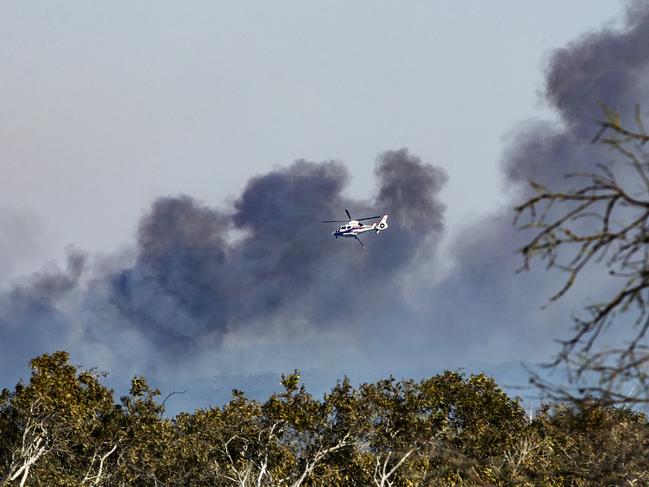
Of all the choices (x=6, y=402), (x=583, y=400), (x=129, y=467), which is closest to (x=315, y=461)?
(x=129, y=467)

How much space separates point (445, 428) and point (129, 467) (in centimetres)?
1648

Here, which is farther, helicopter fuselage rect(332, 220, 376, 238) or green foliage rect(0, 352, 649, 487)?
helicopter fuselage rect(332, 220, 376, 238)

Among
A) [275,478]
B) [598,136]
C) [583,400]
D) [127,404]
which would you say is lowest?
[583,400]

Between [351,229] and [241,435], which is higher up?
[351,229]

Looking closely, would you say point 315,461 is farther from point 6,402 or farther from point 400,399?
point 6,402

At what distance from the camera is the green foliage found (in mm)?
47000

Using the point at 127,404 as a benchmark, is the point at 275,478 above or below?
below

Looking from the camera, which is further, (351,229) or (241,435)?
(351,229)

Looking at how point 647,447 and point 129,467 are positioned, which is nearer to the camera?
point 647,447

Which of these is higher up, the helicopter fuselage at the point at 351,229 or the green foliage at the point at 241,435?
the helicopter fuselage at the point at 351,229

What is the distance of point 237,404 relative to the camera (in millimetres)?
49562

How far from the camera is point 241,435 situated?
48469 mm

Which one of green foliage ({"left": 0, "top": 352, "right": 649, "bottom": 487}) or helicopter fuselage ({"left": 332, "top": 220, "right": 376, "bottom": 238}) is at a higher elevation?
helicopter fuselage ({"left": 332, "top": 220, "right": 376, "bottom": 238})

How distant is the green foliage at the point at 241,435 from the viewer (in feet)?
154
